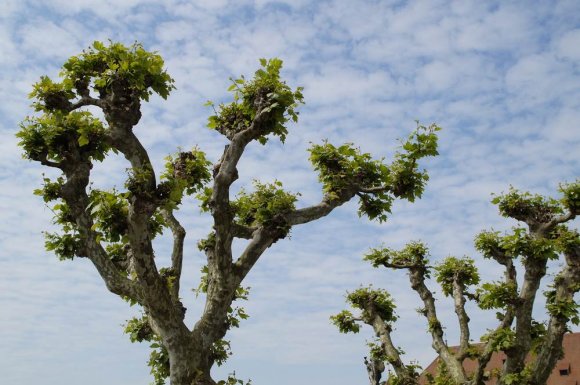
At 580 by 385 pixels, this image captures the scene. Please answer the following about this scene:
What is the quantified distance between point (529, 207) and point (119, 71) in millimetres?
11821

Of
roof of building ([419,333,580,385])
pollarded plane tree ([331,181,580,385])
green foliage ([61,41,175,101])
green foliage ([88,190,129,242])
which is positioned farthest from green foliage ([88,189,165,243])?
roof of building ([419,333,580,385])

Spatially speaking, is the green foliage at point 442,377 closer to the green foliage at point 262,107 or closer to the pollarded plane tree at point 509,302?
the pollarded plane tree at point 509,302

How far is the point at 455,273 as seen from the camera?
18.5 metres

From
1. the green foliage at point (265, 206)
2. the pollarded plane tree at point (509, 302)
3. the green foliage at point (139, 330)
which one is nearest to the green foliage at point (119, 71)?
the green foliage at point (265, 206)

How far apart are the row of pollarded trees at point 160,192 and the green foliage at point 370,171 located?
0.11 ft

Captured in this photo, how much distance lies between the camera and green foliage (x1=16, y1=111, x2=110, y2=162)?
10945mm

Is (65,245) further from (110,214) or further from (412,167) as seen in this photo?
(412,167)

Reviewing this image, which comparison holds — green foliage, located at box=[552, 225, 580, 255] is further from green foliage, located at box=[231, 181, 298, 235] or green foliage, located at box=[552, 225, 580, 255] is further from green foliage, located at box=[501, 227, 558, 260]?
green foliage, located at box=[231, 181, 298, 235]

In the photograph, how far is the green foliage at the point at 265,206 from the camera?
11.8m

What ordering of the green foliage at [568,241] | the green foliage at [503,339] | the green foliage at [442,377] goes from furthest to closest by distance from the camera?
1. the green foliage at [442,377]
2. the green foliage at [568,241]
3. the green foliage at [503,339]

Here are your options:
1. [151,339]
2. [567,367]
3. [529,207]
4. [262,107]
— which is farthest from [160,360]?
[567,367]

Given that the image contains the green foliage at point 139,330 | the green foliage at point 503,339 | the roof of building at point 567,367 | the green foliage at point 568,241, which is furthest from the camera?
the roof of building at point 567,367

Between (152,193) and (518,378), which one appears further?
(518,378)

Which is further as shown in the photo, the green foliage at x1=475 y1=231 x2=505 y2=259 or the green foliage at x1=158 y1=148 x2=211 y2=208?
the green foliage at x1=475 y1=231 x2=505 y2=259
